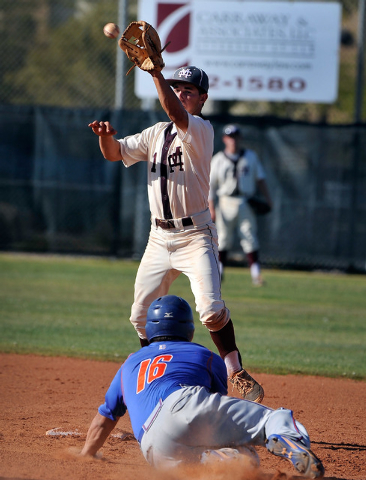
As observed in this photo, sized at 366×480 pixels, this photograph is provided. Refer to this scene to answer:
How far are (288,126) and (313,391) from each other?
7.62m

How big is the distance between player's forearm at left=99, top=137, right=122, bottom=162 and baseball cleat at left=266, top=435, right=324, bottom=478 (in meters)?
2.36

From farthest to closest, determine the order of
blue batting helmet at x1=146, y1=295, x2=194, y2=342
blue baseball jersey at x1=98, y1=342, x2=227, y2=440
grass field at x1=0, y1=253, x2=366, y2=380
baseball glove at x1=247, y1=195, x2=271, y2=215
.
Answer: baseball glove at x1=247, y1=195, x2=271, y2=215, grass field at x1=0, y1=253, x2=366, y2=380, blue batting helmet at x1=146, y1=295, x2=194, y2=342, blue baseball jersey at x1=98, y1=342, x2=227, y2=440

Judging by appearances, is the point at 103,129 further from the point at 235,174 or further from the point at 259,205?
the point at 259,205

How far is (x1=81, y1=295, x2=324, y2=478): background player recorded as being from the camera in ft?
9.96

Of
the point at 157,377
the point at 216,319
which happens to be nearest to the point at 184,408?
the point at 157,377

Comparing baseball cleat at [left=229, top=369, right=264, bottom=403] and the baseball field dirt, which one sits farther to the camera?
baseball cleat at [left=229, top=369, right=264, bottom=403]

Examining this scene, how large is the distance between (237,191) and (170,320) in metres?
7.53

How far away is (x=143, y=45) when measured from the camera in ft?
13.5

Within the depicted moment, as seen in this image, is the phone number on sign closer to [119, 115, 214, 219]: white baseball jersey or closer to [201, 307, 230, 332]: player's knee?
[119, 115, 214, 219]: white baseball jersey

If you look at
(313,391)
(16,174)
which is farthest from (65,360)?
(16,174)

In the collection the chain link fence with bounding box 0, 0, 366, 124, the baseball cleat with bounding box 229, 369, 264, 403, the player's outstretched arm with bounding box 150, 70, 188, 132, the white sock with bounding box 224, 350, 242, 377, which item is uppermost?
the chain link fence with bounding box 0, 0, 366, 124

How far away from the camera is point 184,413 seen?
9.98ft

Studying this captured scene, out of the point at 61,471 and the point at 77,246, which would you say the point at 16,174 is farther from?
the point at 61,471

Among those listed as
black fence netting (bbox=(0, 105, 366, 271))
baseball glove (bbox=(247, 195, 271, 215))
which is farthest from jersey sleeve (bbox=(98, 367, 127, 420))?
black fence netting (bbox=(0, 105, 366, 271))
